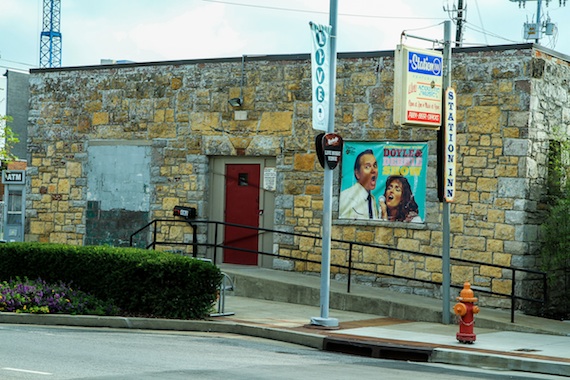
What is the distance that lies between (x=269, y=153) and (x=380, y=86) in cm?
281

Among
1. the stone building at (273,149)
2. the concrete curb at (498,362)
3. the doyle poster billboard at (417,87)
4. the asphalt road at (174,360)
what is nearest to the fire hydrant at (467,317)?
the concrete curb at (498,362)

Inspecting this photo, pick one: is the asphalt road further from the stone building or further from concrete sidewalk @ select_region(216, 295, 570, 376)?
the stone building

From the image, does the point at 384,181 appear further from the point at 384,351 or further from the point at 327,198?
the point at 384,351

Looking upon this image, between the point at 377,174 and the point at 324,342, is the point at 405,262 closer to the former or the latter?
the point at 377,174

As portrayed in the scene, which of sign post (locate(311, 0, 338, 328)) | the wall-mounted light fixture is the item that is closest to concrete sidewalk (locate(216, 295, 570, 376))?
sign post (locate(311, 0, 338, 328))

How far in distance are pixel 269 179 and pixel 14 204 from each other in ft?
24.5

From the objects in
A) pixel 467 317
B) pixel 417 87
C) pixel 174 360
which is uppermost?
pixel 417 87

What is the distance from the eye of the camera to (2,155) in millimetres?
28859

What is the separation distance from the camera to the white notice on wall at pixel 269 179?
20.0 meters

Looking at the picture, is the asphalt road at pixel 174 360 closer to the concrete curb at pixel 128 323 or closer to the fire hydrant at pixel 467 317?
the concrete curb at pixel 128 323

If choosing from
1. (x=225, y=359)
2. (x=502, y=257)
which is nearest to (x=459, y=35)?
(x=502, y=257)

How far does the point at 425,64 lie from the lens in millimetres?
15289

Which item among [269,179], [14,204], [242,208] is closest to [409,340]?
[269,179]

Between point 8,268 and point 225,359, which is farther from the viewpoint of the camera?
point 8,268
